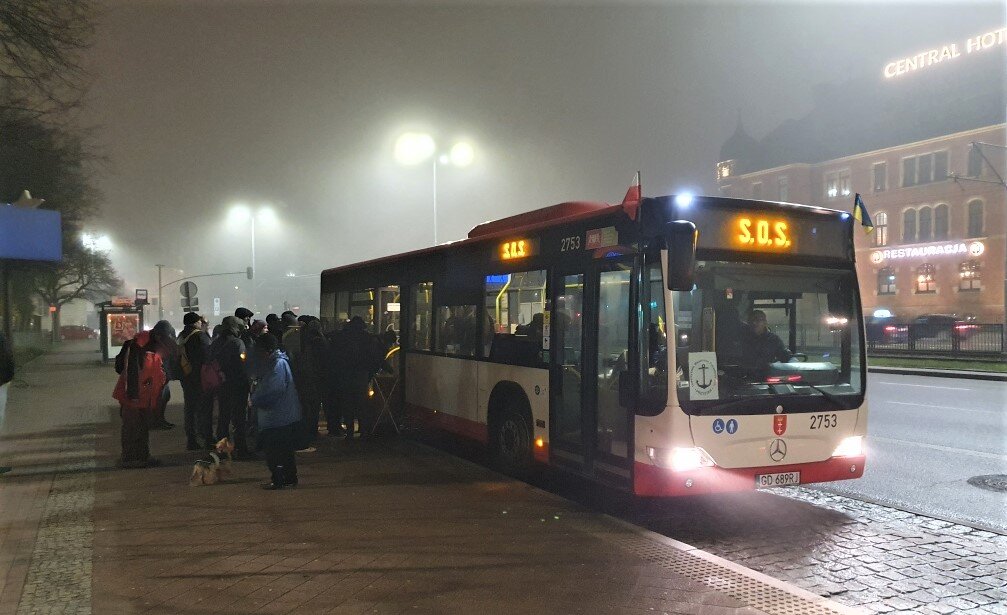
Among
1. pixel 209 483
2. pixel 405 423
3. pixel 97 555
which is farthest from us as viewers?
pixel 405 423

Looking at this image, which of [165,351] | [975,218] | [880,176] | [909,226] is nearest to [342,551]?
[165,351]

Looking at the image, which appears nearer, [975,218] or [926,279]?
[975,218]

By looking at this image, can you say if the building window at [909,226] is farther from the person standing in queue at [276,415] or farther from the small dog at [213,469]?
the small dog at [213,469]

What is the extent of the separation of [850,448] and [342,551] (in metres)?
4.64

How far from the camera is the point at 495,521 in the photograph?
21.6 feet

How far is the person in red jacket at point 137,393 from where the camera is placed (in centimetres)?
905

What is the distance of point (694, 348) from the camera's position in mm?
6352

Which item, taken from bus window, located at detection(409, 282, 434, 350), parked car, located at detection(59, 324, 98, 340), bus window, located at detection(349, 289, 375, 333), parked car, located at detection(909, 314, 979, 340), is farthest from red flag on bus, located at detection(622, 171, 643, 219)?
parked car, located at detection(59, 324, 98, 340)

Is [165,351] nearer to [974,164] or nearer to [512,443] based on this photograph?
[512,443]

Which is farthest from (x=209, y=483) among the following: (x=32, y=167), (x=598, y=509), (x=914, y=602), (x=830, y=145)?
(x=830, y=145)

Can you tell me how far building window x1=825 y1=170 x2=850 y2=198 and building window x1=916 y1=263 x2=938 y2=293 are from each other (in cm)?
974

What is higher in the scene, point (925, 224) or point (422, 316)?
point (925, 224)

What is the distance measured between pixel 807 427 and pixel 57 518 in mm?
6878

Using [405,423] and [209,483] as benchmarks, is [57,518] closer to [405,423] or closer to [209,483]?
[209,483]
